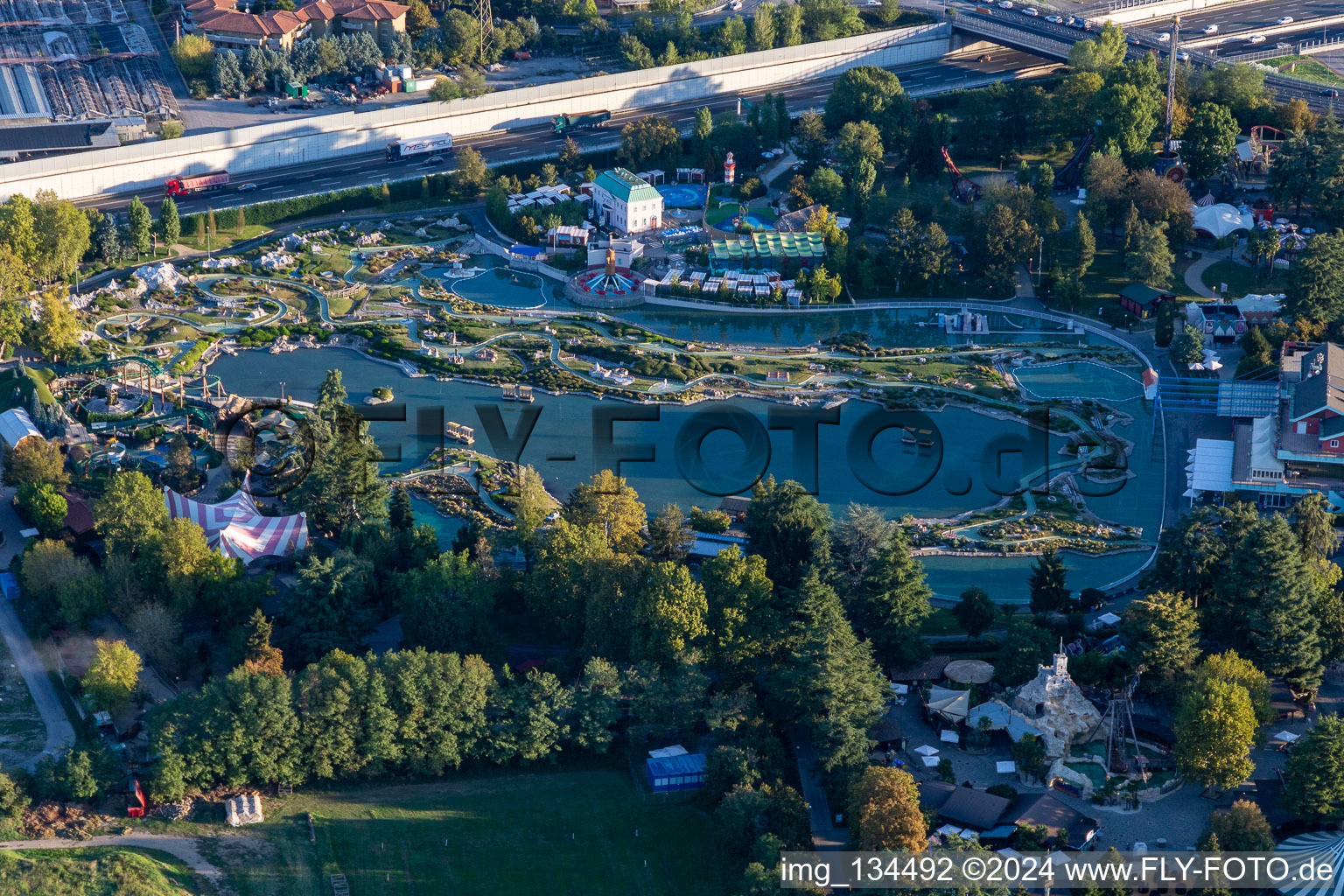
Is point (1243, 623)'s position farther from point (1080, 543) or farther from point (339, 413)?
point (339, 413)

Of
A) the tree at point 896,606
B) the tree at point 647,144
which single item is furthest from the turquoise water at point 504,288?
the tree at point 896,606

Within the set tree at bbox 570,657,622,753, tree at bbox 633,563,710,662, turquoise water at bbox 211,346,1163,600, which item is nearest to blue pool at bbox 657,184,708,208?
turquoise water at bbox 211,346,1163,600

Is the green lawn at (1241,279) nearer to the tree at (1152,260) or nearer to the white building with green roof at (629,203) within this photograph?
the tree at (1152,260)

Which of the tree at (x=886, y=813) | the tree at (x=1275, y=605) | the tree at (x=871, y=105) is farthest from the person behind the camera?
the tree at (x=871, y=105)

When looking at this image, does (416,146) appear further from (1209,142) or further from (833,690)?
(833,690)

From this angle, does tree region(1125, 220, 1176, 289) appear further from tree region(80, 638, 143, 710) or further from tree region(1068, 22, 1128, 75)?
tree region(80, 638, 143, 710)

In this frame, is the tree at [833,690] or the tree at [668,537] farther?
the tree at [668,537]
